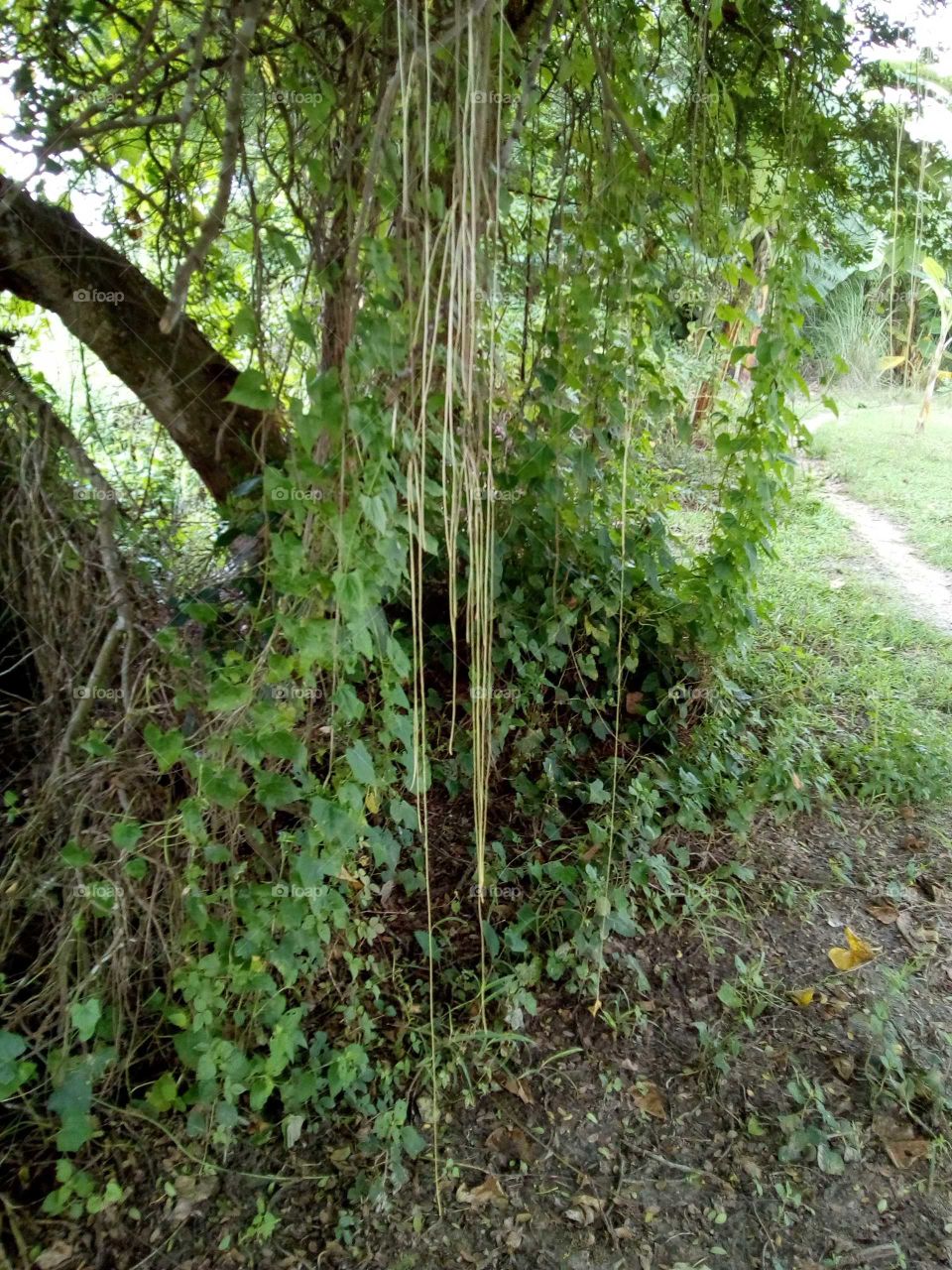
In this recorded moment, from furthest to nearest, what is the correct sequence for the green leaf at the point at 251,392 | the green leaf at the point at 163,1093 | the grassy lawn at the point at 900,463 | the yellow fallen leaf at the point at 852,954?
the grassy lawn at the point at 900,463, the yellow fallen leaf at the point at 852,954, the green leaf at the point at 163,1093, the green leaf at the point at 251,392

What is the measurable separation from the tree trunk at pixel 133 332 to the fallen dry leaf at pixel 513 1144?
5.13 feet

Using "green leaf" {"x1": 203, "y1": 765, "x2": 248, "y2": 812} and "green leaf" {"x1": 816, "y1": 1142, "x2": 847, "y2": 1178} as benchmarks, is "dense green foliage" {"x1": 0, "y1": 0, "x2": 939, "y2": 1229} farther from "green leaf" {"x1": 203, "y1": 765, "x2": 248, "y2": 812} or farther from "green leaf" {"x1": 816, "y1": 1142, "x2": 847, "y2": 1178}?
"green leaf" {"x1": 816, "y1": 1142, "x2": 847, "y2": 1178}

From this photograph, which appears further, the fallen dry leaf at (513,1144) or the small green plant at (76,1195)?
the fallen dry leaf at (513,1144)

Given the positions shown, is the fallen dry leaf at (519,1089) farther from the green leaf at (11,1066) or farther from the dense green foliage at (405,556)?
the green leaf at (11,1066)

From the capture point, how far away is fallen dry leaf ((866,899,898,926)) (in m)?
2.51

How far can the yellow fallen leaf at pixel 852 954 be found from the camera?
91.9 inches

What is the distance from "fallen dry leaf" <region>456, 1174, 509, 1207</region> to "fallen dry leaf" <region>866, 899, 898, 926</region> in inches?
50.3

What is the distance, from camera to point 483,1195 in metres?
1.82

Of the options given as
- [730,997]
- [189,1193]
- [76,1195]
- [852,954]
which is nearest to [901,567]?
[852,954]

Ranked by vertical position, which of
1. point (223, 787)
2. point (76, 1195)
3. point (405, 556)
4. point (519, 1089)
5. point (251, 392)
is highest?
point (251, 392)

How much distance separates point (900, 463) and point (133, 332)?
5.77m

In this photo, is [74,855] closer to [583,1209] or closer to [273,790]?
[273,790]

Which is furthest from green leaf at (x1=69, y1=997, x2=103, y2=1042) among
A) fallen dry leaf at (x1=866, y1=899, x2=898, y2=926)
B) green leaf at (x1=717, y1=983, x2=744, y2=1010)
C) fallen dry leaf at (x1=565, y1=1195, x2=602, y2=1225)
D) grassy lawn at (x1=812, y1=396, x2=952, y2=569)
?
grassy lawn at (x1=812, y1=396, x2=952, y2=569)

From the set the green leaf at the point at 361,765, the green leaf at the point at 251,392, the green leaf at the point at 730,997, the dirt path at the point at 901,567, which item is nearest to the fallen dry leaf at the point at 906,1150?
the green leaf at the point at 730,997
